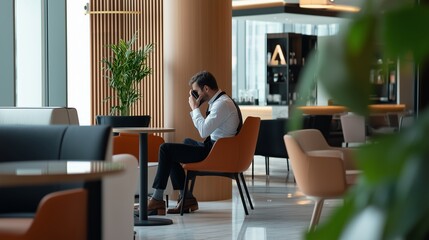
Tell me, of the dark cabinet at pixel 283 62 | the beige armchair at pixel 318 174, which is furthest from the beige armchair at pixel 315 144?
the dark cabinet at pixel 283 62

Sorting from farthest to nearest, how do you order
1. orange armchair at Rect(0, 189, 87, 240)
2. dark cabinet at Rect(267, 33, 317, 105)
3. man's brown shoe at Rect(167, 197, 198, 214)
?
dark cabinet at Rect(267, 33, 317, 105), man's brown shoe at Rect(167, 197, 198, 214), orange armchair at Rect(0, 189, 87, 240)

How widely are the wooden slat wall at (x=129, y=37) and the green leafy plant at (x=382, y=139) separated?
38.2 ft

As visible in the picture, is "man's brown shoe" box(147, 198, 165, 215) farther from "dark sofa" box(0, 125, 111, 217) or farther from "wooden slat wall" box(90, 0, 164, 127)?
"wooden slat wall" box(90, 0, 164, 127)

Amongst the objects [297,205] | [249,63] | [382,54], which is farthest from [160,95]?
[382,54]

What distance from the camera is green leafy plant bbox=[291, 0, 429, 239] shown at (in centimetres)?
40

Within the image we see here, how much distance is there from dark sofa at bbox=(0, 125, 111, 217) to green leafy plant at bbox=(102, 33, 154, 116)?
6307mm

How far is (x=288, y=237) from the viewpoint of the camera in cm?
697

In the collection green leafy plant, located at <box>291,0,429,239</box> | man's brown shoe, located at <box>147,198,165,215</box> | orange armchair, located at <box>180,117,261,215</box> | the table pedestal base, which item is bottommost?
the table pedestal base

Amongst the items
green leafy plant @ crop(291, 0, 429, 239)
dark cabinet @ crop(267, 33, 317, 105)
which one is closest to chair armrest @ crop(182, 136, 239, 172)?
green leafy plant @ crop(291, 0, 429, 239)

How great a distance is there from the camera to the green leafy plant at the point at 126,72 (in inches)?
448

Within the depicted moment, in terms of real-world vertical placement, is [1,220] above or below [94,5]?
below

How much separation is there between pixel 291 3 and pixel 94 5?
6472mm

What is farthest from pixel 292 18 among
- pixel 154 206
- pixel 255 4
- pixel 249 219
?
pixel 154 206

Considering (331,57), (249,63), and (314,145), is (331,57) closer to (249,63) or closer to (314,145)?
(314,145)
